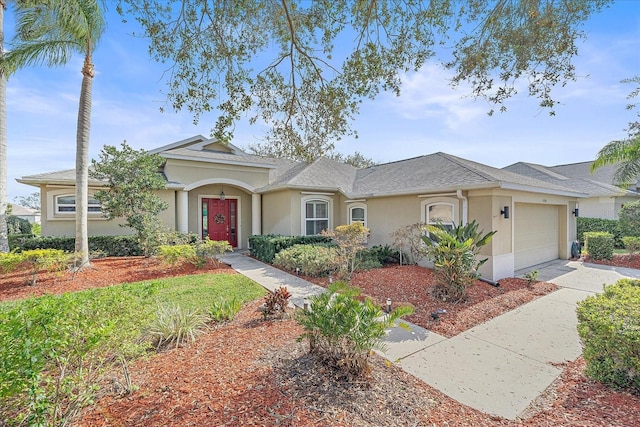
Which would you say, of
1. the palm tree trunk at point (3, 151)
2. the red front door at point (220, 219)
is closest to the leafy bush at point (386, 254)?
the red front door at point (220, 219)

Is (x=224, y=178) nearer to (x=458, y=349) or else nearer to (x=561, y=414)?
(x=458, y=349)

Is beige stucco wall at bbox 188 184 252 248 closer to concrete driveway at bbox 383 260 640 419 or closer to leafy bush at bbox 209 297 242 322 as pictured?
leafy bush at bbox 209 297 242 322

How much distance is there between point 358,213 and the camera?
43.9 ft

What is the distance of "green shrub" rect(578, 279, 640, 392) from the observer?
3154 millimetres

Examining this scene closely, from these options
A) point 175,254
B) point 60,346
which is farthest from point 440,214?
point 60,346

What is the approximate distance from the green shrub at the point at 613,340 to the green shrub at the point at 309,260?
5.98m

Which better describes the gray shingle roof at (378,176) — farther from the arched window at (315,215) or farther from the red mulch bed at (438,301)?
the red mulch bed at (438,301)

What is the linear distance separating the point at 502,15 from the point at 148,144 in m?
12.7

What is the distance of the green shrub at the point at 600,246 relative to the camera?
12.1 meters

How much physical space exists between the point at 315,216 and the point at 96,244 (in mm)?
9225

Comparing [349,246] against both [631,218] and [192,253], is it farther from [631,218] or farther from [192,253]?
[631,218]

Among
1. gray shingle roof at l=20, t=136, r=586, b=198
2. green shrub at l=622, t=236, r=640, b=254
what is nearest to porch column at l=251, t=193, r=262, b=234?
gray shingle roof at l=20, t=136, r=586, b=198

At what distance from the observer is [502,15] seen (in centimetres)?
501

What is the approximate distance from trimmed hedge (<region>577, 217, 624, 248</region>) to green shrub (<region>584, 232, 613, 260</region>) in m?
4.75
